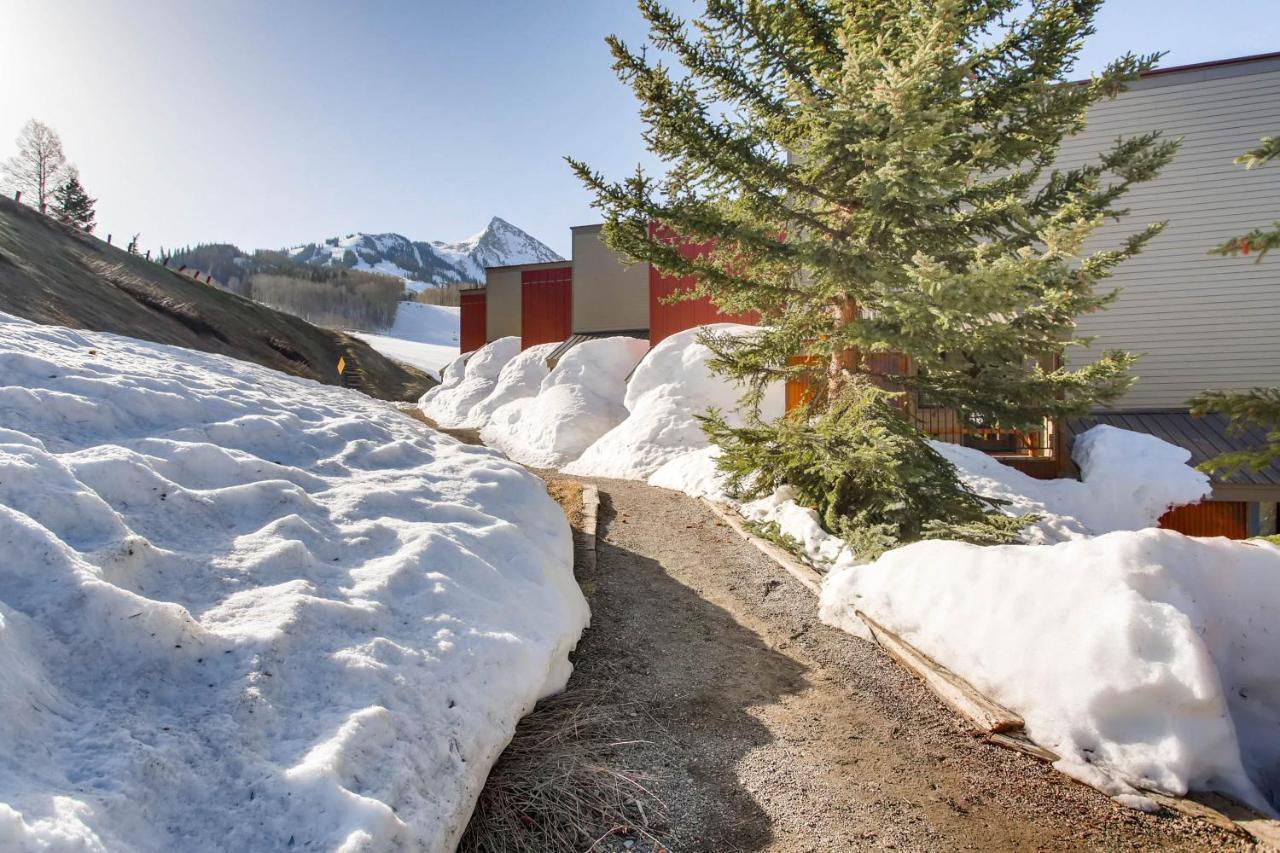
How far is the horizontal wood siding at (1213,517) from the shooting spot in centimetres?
1121

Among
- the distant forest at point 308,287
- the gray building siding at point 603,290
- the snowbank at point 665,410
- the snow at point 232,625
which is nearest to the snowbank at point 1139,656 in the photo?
the snow at point 232,625

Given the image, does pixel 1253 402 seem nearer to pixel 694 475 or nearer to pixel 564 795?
pixel 564 795

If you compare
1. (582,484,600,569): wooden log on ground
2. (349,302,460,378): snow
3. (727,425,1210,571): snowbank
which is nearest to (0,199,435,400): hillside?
(582,484,600,569): wooden log on ground

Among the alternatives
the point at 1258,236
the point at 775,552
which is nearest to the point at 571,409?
the point at 775,552

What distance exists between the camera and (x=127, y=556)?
2641 mm

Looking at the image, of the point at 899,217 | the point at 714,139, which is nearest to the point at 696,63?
→ the point at 714,139

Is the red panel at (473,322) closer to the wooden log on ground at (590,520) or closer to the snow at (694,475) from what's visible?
the snow at (694,475)

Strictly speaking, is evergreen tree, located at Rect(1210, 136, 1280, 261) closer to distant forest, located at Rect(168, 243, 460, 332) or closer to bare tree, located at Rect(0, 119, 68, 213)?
bare tree, located at Rect(0, 119, 68, 213)

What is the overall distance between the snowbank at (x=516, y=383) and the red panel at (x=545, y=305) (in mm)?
1738

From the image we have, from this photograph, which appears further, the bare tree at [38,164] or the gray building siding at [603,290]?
the bare tree at [38,164]

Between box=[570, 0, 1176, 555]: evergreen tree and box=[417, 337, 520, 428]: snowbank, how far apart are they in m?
17.3

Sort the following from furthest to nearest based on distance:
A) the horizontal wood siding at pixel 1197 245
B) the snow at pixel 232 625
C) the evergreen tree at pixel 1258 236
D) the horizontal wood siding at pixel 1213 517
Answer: the horizontal wood siding at pixel 1197 245, the horizontal wood siding at pixel 1213 517, the evergreen tree at pixel 1258 236, the snow at pixel 232 625

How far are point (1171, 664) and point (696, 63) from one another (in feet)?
26.8

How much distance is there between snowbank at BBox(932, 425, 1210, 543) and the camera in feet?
33.4
